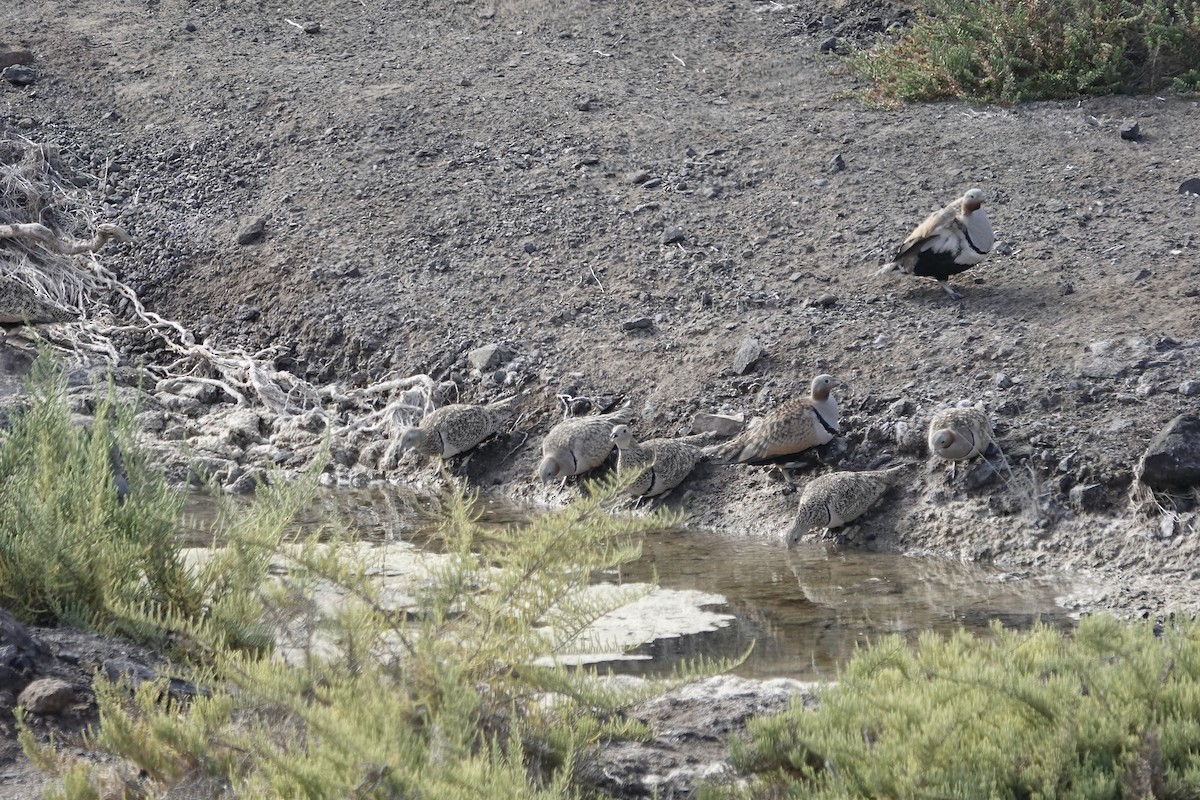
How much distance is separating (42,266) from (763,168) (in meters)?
5.57

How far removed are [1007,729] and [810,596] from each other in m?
2.35

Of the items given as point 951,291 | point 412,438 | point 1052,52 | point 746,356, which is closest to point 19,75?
point 412,438

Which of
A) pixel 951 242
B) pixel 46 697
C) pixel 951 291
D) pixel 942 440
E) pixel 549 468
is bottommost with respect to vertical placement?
pixel 549 468

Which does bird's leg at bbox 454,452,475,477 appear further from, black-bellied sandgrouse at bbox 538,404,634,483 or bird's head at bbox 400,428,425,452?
black-bellied sandgrouse at bbox 538,404,634,483

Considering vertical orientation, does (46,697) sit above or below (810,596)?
above

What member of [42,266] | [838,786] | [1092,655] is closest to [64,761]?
[838,786]

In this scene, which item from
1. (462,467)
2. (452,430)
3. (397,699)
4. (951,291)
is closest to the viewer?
(397,699)

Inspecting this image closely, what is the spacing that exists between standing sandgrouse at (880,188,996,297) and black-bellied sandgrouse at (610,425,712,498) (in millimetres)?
1929

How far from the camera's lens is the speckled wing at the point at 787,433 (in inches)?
269

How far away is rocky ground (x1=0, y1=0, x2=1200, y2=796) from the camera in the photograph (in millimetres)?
6668

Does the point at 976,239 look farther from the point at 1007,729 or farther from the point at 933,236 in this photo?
the point at 1007,729

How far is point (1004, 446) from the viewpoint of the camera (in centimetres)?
650

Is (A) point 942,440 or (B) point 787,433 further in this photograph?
(B) point 787,433

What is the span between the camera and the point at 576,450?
7.30 metres
